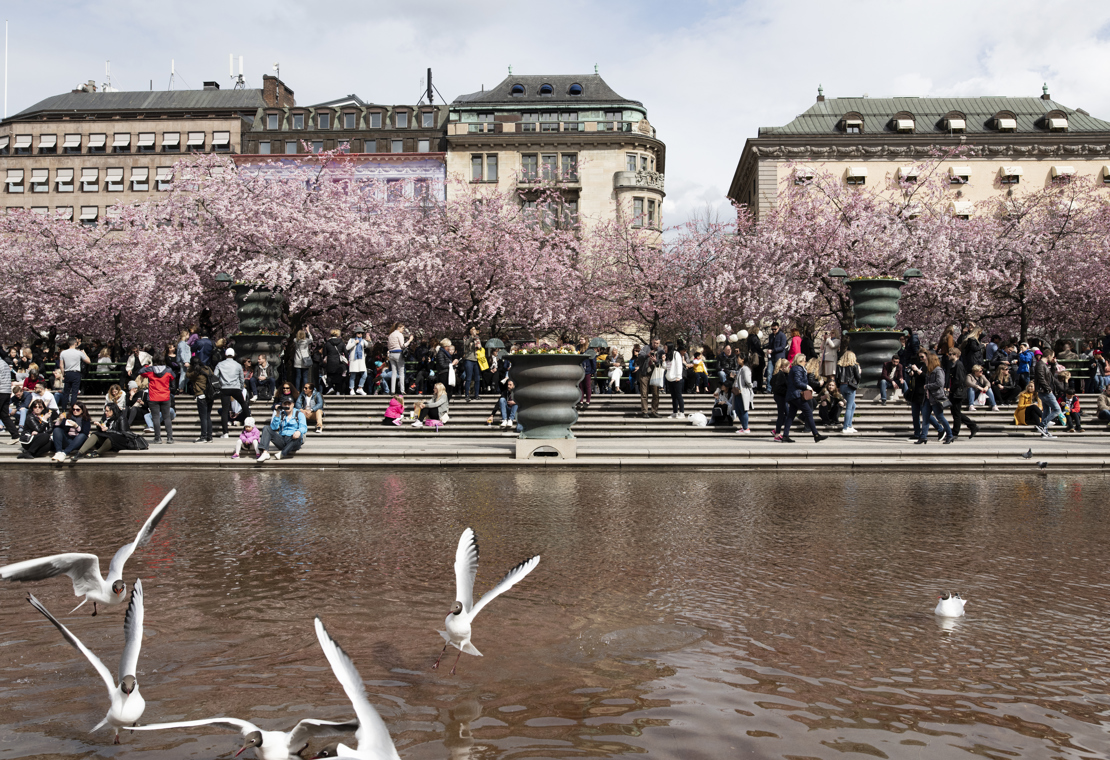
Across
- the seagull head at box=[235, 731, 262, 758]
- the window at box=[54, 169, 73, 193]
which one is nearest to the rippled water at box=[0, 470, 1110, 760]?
the seagull head at box=[235, 731, 262, 758]

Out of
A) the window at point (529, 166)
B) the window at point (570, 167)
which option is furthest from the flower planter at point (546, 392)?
the window at point (570, 167)

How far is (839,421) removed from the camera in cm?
2028

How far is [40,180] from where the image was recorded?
7025 centimetres

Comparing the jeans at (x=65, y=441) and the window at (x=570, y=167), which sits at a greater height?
the window at (x=570, y=167)

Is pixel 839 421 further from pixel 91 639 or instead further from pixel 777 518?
pixel 91 639

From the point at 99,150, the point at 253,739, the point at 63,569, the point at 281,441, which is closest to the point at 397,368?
the point at 281,441

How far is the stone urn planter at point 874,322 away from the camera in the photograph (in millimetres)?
23406

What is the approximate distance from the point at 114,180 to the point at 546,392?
217 ft

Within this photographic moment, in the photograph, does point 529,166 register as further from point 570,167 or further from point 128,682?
point 128,682

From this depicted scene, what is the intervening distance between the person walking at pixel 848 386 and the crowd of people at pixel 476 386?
33 millimetres

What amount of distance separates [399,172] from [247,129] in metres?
14.0

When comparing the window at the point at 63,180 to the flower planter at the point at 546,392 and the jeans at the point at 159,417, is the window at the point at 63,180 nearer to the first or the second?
the jeans at the point at 159,417

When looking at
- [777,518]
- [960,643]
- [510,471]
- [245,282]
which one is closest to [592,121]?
[245,282]

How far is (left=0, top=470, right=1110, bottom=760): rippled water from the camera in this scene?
3.69m
